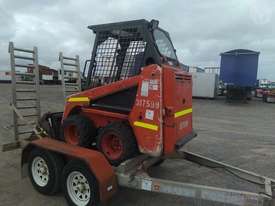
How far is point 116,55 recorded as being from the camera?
4.48m

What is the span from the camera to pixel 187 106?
4.41 metres

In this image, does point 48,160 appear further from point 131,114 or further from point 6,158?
point 6,158

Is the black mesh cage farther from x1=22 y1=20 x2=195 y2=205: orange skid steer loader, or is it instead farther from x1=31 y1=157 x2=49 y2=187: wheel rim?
x1=31 y1=157 x2=49 y2=187: wheel rim

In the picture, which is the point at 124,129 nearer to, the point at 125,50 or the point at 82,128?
the point at 82,128

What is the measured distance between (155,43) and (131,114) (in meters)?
1.11

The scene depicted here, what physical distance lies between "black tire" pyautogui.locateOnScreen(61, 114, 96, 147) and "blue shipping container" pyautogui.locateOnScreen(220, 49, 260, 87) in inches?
827

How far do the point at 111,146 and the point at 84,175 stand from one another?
2.22 ft

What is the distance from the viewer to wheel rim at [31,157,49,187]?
4.35m

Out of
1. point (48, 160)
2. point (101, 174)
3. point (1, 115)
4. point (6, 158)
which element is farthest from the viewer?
point (1, 115)

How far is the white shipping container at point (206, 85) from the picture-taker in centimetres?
2773

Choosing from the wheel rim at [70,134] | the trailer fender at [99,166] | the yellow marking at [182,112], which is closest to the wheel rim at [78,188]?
the trailer fender at [99,166]

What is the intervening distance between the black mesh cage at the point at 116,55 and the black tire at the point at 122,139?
818 millimetres

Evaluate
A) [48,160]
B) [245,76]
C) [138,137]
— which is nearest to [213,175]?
[138,137]

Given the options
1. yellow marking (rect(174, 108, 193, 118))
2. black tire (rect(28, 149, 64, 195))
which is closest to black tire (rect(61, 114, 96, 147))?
black tire (rect(28, 149, 64, 195))
